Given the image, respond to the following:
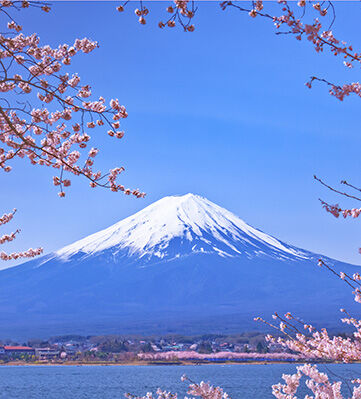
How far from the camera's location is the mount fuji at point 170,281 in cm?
11631

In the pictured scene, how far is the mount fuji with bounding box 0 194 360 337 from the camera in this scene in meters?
116

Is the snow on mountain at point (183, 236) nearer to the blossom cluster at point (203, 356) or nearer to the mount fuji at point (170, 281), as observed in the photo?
the mount fuji at point (170, 281)

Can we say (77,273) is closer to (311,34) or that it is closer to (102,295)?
(102,295)

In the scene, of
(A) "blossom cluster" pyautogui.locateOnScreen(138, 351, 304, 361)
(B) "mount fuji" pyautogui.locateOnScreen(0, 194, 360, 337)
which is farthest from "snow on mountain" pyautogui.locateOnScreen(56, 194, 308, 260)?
(A) "blossom cluster" pyautogui.locateOnScreen(138, 351, 304, 361)

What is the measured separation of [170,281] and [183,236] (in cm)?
1949

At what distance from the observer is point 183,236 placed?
162 metres

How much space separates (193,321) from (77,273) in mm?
50020

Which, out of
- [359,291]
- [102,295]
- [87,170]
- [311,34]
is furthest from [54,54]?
[102,295]

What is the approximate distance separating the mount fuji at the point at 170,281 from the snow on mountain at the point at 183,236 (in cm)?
27

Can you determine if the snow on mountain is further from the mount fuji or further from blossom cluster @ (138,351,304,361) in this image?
blossom cluster @ (138,351,304,361)

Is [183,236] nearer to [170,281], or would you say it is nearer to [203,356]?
[170,281]

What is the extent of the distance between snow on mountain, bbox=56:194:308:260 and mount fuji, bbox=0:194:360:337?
266mm

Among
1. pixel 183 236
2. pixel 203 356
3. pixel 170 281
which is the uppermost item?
pixel 183 236

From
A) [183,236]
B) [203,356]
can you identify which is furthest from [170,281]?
[203,356]
